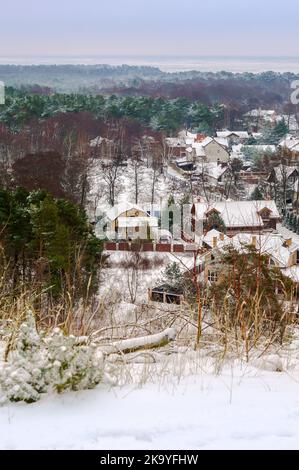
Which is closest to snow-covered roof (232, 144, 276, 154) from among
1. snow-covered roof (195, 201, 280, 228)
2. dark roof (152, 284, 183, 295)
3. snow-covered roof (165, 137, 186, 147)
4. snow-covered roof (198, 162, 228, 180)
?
snow-covered roof (165, 137, 186, 147)

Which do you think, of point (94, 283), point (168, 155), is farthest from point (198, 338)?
point (168, 155)

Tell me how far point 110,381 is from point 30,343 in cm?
30

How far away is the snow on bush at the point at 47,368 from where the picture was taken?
1.84m

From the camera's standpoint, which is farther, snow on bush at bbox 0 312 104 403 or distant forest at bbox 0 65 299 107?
distant forest at bbox 0 65 299 107

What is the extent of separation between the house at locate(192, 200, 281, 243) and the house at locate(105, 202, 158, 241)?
1297 millimetres

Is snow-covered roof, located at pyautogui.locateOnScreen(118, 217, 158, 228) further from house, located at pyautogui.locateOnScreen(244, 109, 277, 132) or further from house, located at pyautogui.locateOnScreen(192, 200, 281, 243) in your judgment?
house, located at pyautogui.locateOnScreen(244, 109, 277, 132)

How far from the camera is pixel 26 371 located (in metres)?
1.88

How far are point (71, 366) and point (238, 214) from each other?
15516 mm

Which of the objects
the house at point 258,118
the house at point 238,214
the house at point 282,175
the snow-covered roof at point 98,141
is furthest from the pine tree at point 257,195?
the house at point 258,118

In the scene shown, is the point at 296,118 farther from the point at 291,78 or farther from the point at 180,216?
the point at 291,78

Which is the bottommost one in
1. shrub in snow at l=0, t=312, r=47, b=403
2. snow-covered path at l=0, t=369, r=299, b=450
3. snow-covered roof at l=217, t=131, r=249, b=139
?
snow-covered roof at l=217, t=131, r=249, b=139

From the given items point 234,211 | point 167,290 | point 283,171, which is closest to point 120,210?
point 234,211

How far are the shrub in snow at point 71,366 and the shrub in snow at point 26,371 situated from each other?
3 centimetres

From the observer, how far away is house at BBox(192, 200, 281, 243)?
1580 centimetres
